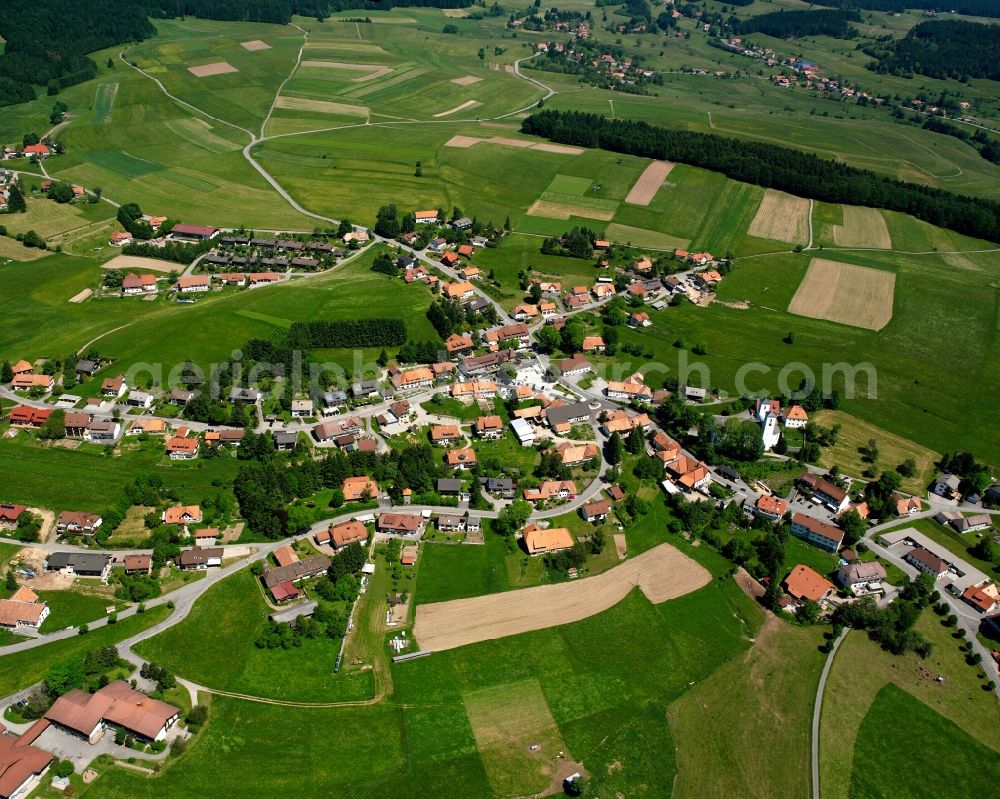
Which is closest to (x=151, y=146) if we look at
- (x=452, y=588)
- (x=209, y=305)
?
(x=209, y=305)

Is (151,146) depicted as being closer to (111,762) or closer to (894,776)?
(111,762)

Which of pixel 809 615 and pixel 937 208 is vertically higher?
pixel 937 208

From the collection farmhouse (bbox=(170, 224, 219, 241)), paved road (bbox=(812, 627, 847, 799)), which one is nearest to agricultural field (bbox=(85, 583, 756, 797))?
paved road (bbox=(812, 627, 847, 799))

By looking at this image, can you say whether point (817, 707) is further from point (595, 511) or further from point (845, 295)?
point (845, 295)

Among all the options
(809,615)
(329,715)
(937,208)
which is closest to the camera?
(329,715)

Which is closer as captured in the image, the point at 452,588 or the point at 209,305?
the point at 452,588

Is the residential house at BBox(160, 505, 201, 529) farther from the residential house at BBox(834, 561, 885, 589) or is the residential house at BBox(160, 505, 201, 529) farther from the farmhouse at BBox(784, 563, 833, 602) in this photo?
the residential house at BBox(834, 561, 885, 589)

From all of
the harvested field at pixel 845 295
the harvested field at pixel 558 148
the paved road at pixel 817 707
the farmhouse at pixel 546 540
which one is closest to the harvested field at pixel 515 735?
the farmhouse at pixel 546 540

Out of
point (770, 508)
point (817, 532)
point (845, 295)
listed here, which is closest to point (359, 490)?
point (770, 508)
